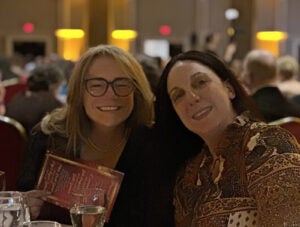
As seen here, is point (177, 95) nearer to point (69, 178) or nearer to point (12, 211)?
point (69, 178)

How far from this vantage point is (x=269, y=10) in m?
15.9

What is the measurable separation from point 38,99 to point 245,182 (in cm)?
320

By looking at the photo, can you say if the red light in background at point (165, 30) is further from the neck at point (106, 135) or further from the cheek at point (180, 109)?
the cheek at point (180, 109)

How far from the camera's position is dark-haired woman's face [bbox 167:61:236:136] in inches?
74.5

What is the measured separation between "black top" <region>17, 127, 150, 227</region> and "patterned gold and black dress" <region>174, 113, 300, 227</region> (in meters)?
0.25

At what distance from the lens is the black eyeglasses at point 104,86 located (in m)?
2.25

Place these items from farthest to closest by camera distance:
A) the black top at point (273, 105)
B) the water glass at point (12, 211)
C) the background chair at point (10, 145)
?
1. the black top at point (273, 105)
2. the background chair at point (10, 145)
3. the water glass at point (12, 211)

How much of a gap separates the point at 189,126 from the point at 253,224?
0.36 metres

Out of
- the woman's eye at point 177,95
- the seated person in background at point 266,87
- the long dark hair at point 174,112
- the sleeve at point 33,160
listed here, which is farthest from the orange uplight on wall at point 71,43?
the woman's eye at point 177,95

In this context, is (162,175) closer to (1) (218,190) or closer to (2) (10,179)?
(1) (218,190)

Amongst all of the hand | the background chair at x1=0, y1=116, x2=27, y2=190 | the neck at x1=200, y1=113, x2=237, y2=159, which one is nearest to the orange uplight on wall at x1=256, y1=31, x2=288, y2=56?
the background chair at x1=0, y1=116, x2=27, y2=190

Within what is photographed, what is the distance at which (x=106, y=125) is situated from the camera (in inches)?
91.3

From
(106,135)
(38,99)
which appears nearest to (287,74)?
(38,99)

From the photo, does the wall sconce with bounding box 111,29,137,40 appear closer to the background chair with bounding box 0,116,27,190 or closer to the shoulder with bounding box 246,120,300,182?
the background chair with bounding box 0,116,27,190
